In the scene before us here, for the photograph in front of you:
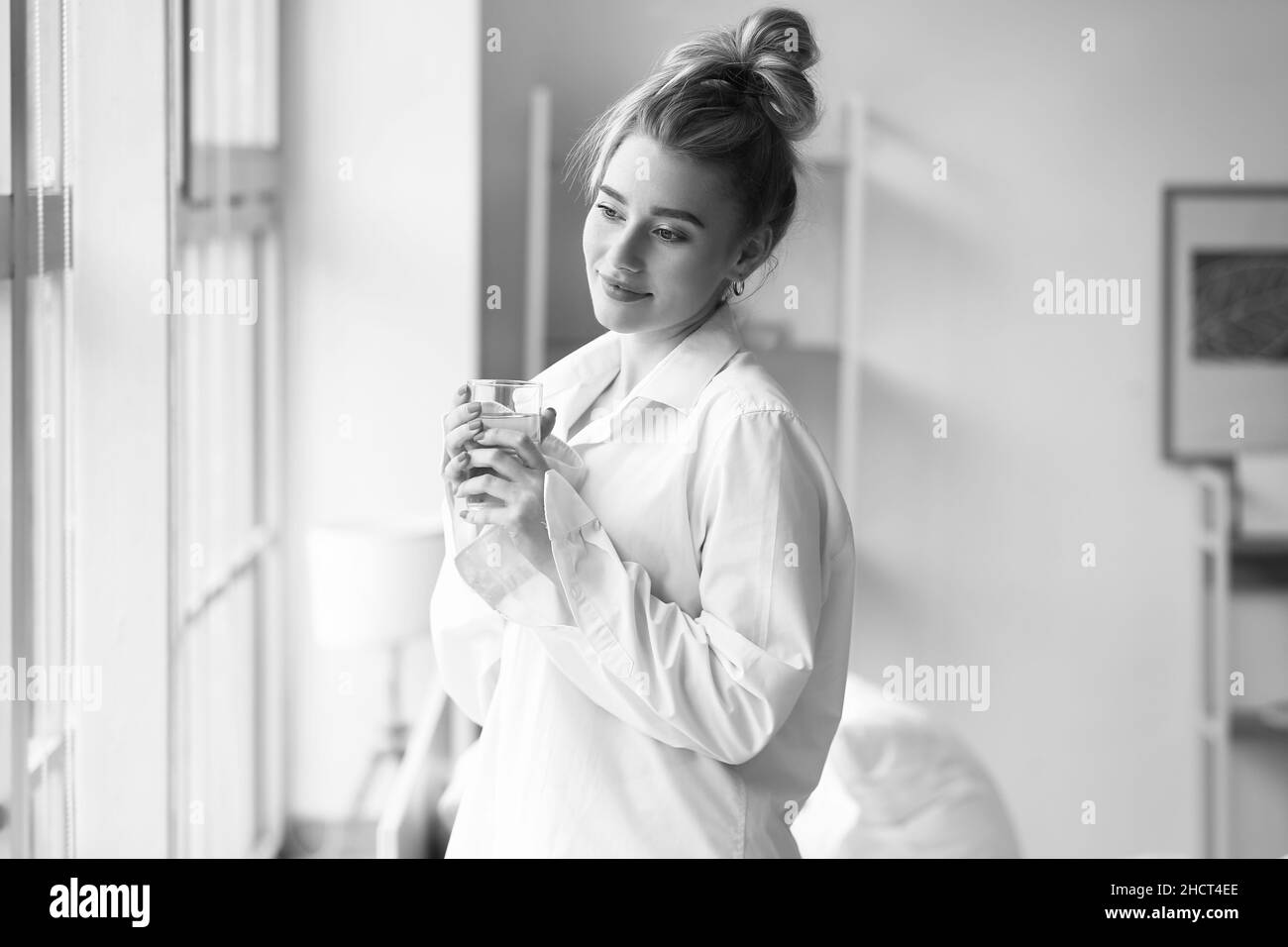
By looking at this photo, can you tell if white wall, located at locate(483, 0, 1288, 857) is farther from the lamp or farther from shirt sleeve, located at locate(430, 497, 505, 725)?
shirt sleeve, located at locate(430, 497, 505, 725)

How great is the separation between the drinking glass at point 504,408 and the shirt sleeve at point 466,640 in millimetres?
117

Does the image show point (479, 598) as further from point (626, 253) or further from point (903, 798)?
point (903, 798)

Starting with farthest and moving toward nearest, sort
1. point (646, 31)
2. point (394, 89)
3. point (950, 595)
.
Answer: point (950, 595) → point (646, 31) → point (394, 89)

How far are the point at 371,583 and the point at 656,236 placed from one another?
5.06ft

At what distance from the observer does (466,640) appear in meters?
1.02

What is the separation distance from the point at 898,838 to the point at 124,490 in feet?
3.89

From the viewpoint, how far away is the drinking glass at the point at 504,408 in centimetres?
85

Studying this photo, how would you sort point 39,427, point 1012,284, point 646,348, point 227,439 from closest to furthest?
point 646,348
point 39,427
point 227,439
point 1012,284

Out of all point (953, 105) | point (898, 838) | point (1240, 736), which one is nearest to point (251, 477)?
point (898, 838)

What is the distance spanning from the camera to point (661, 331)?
0.96 metres

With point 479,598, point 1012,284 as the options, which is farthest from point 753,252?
point 1012,284

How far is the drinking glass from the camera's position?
85 cm
